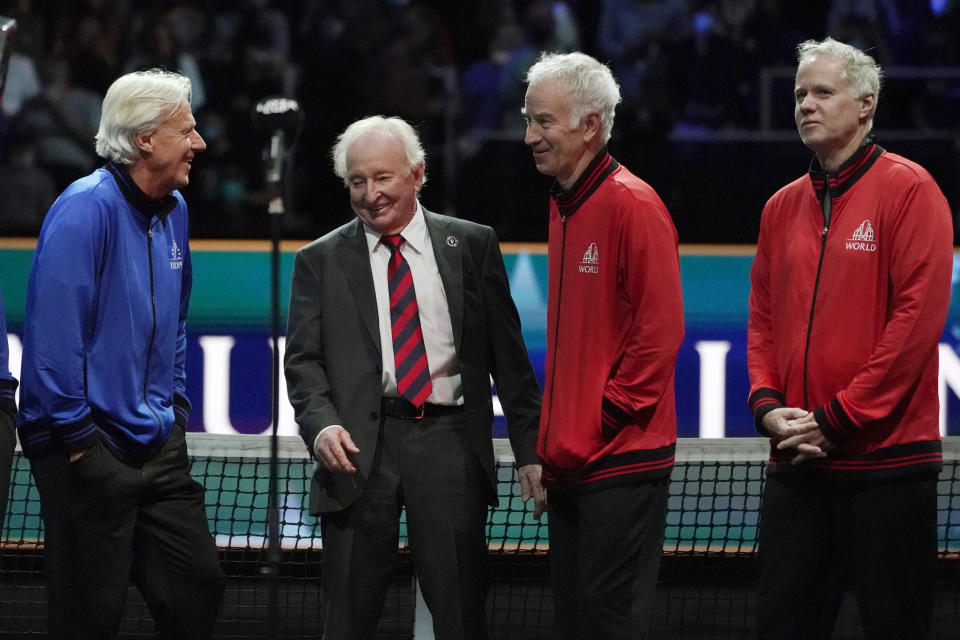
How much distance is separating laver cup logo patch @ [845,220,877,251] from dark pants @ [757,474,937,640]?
2.05ft

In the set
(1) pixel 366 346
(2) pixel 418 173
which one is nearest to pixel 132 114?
(2) pixel 418 173

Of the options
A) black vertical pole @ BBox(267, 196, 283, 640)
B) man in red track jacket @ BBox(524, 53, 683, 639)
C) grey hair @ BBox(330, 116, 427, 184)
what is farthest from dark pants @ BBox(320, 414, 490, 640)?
grey hair @ BBox(330, 116, 427, 184)

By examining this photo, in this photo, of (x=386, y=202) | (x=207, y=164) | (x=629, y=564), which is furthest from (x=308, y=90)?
(x=629, y=564)

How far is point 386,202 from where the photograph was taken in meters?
4.09

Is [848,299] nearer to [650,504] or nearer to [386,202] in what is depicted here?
[650,504]

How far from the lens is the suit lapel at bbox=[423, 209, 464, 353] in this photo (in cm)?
411

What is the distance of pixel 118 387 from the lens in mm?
4020

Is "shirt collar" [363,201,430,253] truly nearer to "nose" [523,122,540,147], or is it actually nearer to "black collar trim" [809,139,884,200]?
"nose" [523,122,540,147]

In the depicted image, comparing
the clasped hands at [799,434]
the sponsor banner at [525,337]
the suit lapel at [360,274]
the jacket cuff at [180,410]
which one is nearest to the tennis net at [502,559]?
the sponsor banner at [525,337]

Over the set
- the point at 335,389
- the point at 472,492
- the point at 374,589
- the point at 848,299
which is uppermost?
the point at 848,299

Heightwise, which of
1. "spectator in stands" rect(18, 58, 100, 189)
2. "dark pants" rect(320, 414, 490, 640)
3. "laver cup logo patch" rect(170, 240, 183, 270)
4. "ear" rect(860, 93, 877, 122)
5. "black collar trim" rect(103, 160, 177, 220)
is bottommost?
"dark pants" rect(320, 414, 490, 640)

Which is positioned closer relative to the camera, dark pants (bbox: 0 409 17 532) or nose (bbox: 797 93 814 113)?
nose (bbox: 797 93 814 113)

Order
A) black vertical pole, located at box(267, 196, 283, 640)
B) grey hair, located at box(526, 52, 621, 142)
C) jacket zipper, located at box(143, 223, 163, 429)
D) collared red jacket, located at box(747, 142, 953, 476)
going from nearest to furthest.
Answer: black vertical pole, located at box(267, 196, 283, 640)
collared red jacket, located at box(747, 142, 953, 476)
grey hair, located at box(526, 52, 621, 142)
jacket zipper, located at box(143, 223, 163, 429)

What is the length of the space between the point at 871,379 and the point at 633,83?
6283 mm
